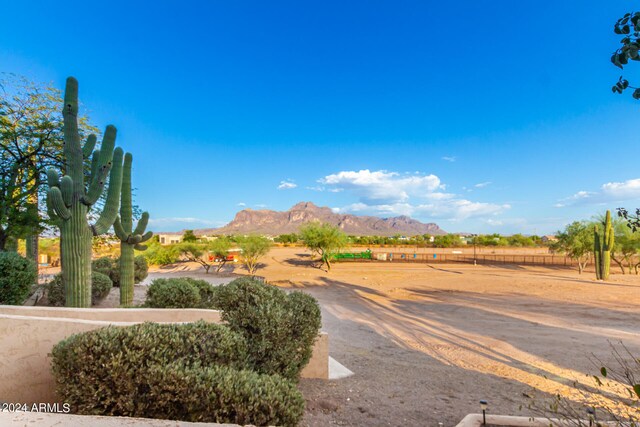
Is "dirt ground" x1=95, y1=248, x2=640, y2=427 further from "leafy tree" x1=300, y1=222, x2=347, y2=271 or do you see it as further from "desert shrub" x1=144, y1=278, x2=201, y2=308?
"leafy tree" x1=300, y1=222, x2=347, y2=271

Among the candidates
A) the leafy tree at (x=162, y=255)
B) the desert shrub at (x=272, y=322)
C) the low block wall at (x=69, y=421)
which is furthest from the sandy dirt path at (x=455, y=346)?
the leafy tree at (x=162, y=255)

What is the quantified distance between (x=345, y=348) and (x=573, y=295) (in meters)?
18.9

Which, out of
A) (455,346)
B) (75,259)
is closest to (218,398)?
(75,259)

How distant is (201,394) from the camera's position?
3.04 meters

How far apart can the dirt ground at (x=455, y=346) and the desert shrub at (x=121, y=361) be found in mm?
1937

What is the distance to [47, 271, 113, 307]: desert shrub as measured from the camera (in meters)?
9.41

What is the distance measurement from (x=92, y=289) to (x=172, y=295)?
3.58 metres

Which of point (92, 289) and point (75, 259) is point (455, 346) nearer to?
point (75, 259)

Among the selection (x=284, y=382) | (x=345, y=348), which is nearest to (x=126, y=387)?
(x=284, y=382)

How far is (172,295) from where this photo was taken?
30.9 feet

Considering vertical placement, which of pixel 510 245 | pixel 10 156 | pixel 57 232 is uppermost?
pixel 10 156

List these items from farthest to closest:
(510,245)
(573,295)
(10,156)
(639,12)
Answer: (510,245) < (573,295) < (10,156) < (639,12)

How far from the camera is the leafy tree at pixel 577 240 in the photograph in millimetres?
33938

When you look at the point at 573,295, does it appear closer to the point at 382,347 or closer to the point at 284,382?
the point at 382,347
